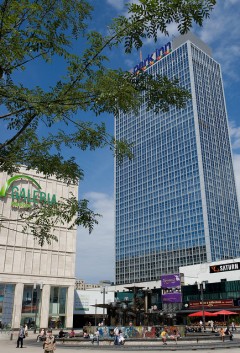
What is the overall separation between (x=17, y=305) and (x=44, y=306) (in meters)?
4.59

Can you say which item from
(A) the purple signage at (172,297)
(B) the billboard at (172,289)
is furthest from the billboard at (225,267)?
(A) the purple signage at (172,297)

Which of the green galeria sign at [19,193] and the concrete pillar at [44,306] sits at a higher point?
the green galeria sign at [19,193]

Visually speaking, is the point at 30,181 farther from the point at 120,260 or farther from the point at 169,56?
the point at 169,56

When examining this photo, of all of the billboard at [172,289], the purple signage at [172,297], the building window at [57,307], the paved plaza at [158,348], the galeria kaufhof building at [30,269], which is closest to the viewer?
the paved plaza at [158,348]

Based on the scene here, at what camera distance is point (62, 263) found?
201 feet

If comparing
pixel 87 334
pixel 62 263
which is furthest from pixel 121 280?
pixel 87 334

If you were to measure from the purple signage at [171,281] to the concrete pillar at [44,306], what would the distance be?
38.0 metres

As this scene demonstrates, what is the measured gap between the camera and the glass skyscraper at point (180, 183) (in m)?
135

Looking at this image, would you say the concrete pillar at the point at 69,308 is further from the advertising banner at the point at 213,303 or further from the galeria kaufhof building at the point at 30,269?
the advertising banner at the point at 213,303

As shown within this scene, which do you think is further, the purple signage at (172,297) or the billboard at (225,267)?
the purple signage at (172,297)

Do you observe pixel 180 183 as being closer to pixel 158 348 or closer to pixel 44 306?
pixel 44 306

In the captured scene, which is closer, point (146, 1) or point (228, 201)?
point (146, 1)

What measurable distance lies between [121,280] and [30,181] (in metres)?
115

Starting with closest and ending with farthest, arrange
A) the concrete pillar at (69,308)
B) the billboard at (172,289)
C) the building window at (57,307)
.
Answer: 1. the building window at (57,307)
2. the concrete pillar at (69,308)
3. the billboard at (172,289)
